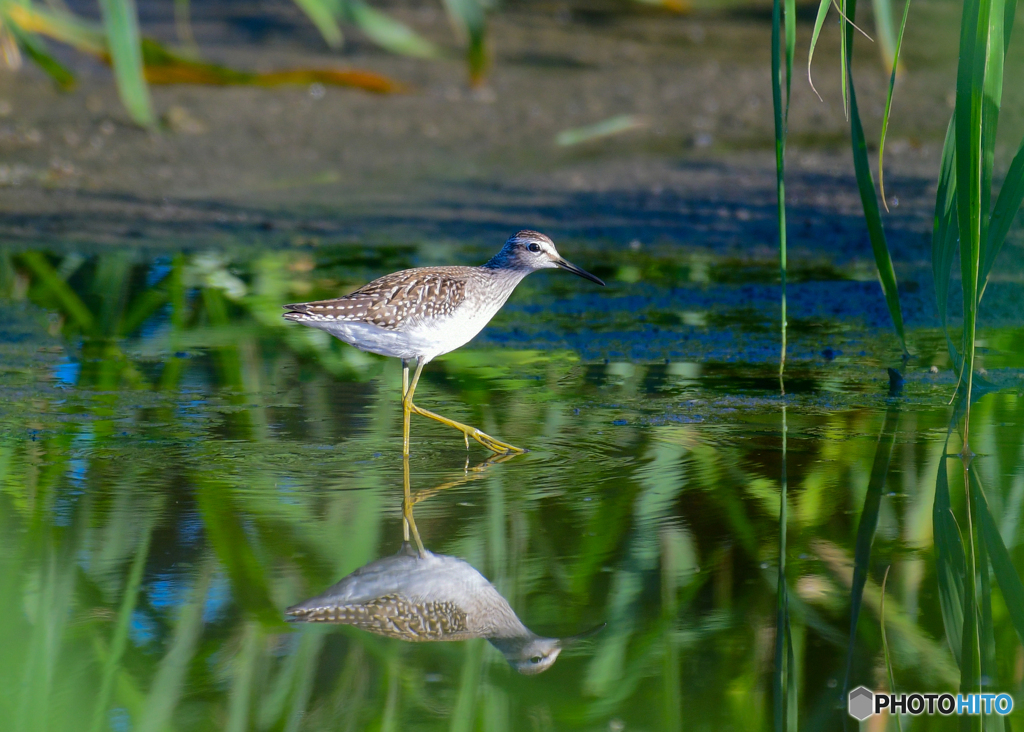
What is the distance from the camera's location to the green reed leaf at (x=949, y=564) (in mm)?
3770

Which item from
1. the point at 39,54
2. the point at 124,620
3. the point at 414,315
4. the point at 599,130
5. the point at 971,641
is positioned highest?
the point at 39,54

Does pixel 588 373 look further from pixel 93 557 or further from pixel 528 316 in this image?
pixel 93 557

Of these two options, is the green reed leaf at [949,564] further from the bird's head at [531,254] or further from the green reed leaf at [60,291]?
the green reed leaf at [60,291]

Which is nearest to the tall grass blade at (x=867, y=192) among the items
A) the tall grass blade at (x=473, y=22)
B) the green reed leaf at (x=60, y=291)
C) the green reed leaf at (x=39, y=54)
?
the green reed leaf at (x=60, y=291)

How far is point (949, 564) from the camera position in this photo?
4.16 metres

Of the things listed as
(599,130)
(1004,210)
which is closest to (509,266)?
(1004,210)

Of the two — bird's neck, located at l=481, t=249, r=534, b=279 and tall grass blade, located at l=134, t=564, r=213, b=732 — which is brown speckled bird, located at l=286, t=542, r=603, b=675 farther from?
bird's neck, located at l=481, t=249, r=534, b=279

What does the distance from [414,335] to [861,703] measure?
2815 mm

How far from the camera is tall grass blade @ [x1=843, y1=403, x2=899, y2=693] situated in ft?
12.5

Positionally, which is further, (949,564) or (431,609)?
(949,564)

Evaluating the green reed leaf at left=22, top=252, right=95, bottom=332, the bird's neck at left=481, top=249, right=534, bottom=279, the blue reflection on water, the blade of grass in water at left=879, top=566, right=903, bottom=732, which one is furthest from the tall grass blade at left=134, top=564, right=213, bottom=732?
the green reed leaf at left=22, top=252, right=95, bottom=332

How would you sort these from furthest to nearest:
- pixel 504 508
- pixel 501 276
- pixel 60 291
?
pixel 60 291, pixel 501 276, pixel 504 508

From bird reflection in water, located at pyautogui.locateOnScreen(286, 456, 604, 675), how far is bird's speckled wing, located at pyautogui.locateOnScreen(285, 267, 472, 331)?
5.23 ft

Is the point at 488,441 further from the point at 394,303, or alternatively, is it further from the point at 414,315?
the point at 394,303
